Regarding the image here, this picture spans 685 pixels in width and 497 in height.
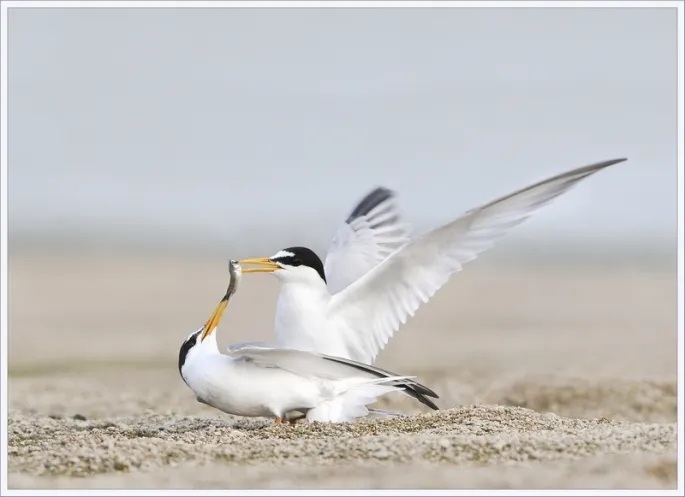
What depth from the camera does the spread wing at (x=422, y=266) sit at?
726cm

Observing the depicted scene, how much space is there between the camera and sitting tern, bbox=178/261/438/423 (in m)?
7.12

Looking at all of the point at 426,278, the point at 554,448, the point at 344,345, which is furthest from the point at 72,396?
the point at 554,448

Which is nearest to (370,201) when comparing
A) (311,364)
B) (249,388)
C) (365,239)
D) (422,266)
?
(365,239)

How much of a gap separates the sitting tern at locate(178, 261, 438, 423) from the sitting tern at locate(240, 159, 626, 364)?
0.73 meters

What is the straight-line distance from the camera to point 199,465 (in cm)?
596

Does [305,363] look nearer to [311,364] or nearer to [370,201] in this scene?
[311,364]

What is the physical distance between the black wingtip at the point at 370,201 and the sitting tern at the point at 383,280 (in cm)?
159

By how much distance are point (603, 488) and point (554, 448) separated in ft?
2.17

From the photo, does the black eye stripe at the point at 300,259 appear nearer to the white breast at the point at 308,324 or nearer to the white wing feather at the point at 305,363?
the white breast at the point at 308,324

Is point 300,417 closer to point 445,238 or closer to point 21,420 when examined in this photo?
point 445,238

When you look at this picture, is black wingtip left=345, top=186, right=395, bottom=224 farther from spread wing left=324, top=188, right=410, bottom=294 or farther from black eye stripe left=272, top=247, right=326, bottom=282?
black eye stripe left=272, top=247, right=326, bottom=282

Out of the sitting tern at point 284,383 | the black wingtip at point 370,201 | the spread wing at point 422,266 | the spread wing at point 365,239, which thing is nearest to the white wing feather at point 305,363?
the sitting tern at point 284,383

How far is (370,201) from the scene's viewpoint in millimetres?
9875

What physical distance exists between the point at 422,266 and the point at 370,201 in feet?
7.52
